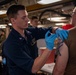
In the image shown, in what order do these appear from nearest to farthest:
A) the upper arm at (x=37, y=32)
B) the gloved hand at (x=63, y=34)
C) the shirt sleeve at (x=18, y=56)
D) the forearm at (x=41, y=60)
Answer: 1. the gloved hand at (x=63, y=34)
2. the forearm at (x=41, y=60)
3. the shirt sleeve at (x=18, y=56)
4. the upper arm at (x=37, y=32)

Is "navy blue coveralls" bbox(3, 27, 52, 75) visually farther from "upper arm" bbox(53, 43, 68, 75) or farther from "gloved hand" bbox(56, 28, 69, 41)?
"gloved hand" bbox(56, 28, 69, 41)

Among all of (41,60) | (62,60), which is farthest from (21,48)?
(62,60)

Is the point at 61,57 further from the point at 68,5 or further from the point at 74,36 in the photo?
the point at 68,5

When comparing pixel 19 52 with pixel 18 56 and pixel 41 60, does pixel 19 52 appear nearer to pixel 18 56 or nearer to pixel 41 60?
pixel 18 56

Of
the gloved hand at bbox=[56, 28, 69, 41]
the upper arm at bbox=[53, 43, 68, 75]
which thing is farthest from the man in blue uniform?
the upper arm at bbox=[53, 43, 68, 75]

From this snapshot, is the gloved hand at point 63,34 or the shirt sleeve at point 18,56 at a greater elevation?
the gloved hand at point 63,34

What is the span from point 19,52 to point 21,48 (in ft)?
0.24

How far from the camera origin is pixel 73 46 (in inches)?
60.7

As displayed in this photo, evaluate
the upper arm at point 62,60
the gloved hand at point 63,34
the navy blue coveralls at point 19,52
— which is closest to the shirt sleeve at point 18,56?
the navy blue coveralls at point 19,52

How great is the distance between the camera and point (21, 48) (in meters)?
1.92

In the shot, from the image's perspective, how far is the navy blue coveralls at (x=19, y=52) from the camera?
1839mm

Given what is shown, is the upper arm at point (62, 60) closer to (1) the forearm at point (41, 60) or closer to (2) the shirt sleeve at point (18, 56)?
(1) the forearm at point (41, 60)

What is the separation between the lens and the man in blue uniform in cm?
177

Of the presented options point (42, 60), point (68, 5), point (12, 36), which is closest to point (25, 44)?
point (12, 36)
